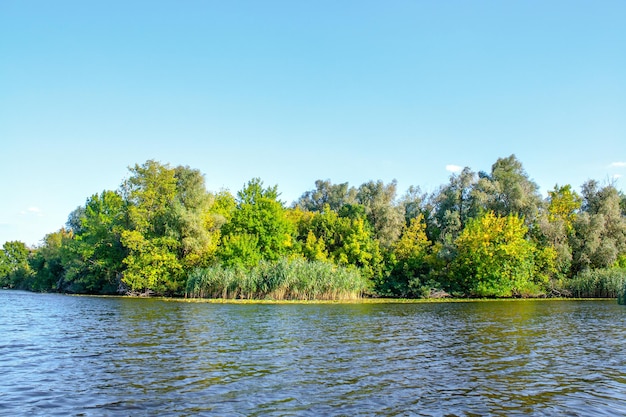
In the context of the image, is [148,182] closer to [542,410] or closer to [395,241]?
[395,241]

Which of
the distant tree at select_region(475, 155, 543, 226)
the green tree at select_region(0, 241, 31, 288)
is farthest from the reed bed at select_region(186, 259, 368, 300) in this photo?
the green tree at select_region(0, 241, 31, 288)

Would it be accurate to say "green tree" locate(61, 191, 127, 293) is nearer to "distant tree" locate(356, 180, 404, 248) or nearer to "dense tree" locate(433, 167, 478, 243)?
"distant tree" locate(356, 180, 404, 248)

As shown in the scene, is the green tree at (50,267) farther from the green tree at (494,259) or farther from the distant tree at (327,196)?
the green tree at (494,259)

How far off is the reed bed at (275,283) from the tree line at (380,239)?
2040 millimetres

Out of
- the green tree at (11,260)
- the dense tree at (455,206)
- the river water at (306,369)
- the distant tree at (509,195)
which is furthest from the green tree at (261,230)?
the green tree at (11,260)

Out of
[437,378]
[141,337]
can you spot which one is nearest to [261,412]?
[437,378]

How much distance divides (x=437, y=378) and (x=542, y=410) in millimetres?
3713

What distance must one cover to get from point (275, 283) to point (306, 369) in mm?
35716

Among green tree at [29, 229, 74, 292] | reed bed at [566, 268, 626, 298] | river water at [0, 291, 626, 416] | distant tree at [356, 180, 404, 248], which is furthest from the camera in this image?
green tree at [29, 229, 74, 292]

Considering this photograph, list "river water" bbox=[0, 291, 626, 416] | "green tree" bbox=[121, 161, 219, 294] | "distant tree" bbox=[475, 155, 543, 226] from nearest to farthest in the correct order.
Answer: "river water" bbox=[0, 291, 626, 416], "green tree" bbox=[121, 161, 219, 294], "distant tree" bbox=[475, 155, 543, 226]

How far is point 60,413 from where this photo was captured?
1086 cm

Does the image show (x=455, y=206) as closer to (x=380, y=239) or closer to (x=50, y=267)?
(x=380, y=239)

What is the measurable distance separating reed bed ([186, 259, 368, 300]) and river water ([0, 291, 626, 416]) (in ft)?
76.4

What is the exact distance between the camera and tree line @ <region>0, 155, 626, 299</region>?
213 feet
